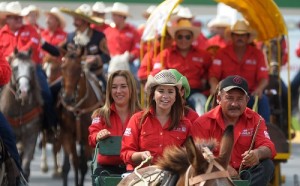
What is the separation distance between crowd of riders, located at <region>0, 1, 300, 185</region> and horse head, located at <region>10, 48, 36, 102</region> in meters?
0.39

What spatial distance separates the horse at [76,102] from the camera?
18.8m

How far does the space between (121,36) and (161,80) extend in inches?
502

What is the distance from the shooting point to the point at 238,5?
17.2m

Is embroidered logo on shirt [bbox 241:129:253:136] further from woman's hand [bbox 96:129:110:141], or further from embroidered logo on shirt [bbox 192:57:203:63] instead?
embroidered logo on shirt [bbox 192:57:203:63]

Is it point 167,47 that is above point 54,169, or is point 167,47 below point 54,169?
above

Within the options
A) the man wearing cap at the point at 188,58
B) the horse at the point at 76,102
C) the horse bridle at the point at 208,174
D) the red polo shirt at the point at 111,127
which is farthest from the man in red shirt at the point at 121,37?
the horse bridle at the point at 208,174

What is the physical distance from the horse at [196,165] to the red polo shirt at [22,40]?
10166mm

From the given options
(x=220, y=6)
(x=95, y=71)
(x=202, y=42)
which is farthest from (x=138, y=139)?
(x=220, y=6)

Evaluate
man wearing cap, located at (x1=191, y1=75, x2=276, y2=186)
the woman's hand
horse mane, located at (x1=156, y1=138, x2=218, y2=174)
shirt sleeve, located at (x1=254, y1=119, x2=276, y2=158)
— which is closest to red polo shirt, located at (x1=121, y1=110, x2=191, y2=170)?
man wearing cap, located at (x1=191, y1=75, x2=276, y2=186)

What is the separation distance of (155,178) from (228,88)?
2.09 meters

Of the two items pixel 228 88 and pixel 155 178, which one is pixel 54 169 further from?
pixel 155 178

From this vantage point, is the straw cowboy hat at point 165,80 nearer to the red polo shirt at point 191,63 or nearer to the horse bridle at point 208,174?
the horse bridle at point 208,174

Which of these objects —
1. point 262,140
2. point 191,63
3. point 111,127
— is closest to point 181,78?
point 262,140

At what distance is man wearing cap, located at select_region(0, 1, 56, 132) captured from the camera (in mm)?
19234
